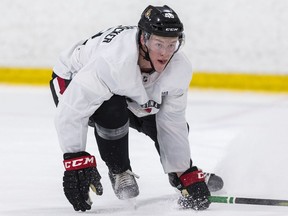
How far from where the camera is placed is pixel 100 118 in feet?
9.32

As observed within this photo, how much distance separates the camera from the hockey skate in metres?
2.98

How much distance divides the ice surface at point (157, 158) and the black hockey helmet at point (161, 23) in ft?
1.95

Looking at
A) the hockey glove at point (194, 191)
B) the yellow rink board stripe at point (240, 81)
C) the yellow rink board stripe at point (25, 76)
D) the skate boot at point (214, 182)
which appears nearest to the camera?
the hockey glove at point (194, 191)

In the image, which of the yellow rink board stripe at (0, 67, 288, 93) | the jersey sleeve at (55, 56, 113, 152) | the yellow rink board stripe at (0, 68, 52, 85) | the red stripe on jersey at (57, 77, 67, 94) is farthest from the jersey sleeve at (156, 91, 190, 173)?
the yellow rink board stripe at (0, 68, 52, 85)

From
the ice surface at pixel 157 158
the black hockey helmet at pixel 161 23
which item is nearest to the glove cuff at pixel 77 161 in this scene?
the ice surface at pixel 157 158

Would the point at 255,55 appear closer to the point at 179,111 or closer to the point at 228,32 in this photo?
the point at 228,32

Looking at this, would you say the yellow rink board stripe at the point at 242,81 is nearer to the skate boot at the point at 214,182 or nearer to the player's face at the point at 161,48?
the skate boot at the point at 214,182

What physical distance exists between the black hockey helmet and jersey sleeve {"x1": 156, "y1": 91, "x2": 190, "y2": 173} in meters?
0.29

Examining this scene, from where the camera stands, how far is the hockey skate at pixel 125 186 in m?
2.98

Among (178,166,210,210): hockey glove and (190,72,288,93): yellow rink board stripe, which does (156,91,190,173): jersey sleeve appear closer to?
(178,166,210,210): hockey glove

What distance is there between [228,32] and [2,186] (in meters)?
2.56

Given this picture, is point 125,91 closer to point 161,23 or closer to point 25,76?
point 161,23

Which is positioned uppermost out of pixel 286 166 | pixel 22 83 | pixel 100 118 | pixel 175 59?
pixel 175 59

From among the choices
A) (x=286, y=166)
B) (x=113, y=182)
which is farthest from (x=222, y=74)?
(x=113, y=182)
